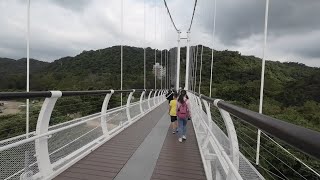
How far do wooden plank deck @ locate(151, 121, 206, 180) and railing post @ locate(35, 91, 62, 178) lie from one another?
1098 millimetres

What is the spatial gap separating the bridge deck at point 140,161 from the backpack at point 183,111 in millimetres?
512

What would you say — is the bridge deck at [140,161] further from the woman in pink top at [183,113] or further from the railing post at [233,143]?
the railing post at [233,143]

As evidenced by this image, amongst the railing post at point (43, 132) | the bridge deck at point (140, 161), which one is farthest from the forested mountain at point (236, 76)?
the railing post at point (43, 132)

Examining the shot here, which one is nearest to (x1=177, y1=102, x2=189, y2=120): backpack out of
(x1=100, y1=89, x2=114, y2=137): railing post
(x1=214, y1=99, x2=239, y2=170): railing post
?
(x1=100, y1=89, x2=114, y2=137): railing post

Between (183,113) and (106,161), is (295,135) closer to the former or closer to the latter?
(106,161)

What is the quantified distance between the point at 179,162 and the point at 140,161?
50 centimetres

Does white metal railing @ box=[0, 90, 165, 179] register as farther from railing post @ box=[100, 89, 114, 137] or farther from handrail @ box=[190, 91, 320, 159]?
handrail @ box=[190, 91, 320, 159]

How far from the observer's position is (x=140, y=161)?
4.47 m

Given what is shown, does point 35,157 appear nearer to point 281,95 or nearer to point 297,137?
point 297,137

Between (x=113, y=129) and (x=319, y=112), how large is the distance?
28028 millimetres

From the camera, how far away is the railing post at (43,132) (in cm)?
312

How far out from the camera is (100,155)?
465 centimetres

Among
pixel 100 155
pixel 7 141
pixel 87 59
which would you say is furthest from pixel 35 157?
pixel 87 59

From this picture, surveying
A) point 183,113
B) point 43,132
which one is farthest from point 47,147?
point 183,113
